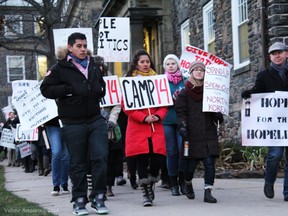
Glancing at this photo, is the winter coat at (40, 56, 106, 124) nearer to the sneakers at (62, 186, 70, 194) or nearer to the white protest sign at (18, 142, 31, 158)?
the sneakers at (62, 186, 70, 194)

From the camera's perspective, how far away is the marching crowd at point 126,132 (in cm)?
617

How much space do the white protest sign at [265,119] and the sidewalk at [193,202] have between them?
77cm

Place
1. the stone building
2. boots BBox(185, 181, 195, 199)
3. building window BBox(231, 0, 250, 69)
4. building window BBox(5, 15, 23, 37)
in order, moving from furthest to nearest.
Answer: building window BBox(5, 15, 23, 37) < building window BBox(231, 0, 250, 69) < the stone building < boots BBox(185, 181, 195, 199)

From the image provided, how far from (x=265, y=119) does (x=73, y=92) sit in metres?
2.61

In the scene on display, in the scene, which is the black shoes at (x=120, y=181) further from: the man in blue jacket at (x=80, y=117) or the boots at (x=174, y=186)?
the man in blue jacket at (x=80, y=117)

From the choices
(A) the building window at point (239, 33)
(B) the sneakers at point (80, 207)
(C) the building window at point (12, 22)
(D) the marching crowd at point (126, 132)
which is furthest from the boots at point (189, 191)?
(C) the building window at point (12, 22)

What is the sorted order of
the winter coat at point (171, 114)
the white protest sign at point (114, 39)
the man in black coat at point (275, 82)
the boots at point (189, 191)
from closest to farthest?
1. the man in black coat at point (275, 82)
2. the boots at point (189, 191)
3. the winter coat at point (171, 114)
4. the white protest sign at point (114, 39)

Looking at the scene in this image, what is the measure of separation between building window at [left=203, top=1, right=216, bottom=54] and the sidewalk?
7.32 metres

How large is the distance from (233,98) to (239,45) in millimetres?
1370

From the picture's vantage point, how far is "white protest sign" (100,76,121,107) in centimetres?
783

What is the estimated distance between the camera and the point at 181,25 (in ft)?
61.7

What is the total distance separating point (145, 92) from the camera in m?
7.14

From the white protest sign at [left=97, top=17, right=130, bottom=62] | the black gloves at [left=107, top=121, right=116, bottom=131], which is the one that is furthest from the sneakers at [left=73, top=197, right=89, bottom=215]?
the white protest sign at [left=97, top=17, right=130, bottom=62]

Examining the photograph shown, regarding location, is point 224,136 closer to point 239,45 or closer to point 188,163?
point 239,45
